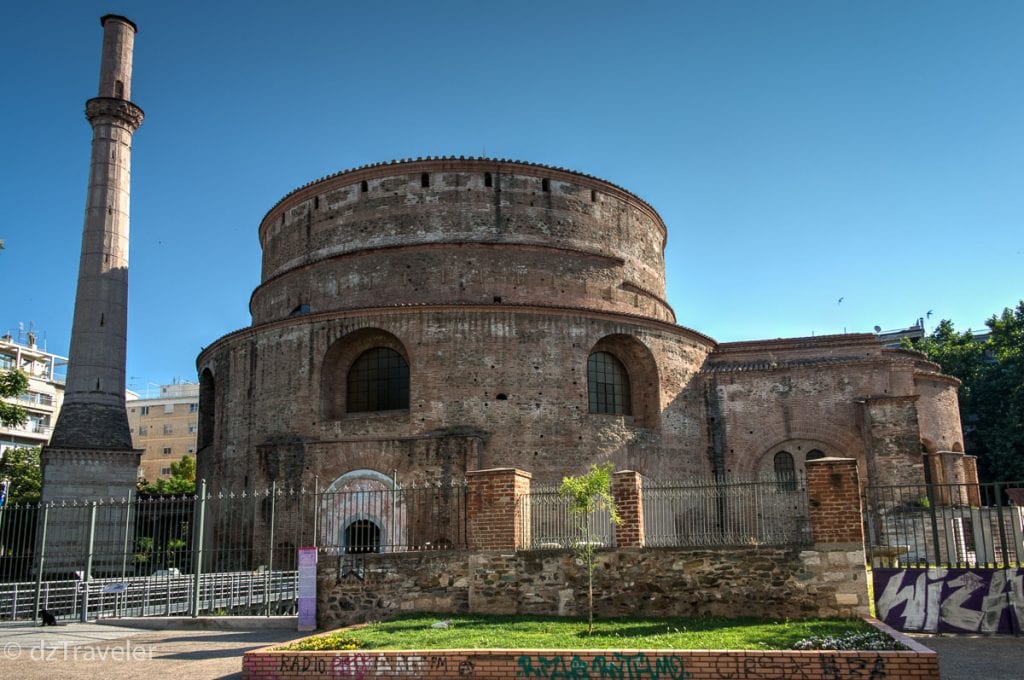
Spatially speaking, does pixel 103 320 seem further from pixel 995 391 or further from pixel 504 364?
pixel 995 391

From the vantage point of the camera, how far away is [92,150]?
25.2 metres

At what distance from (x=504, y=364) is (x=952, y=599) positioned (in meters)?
11.2

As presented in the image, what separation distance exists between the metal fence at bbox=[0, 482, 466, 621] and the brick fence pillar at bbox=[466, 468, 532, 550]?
59cm

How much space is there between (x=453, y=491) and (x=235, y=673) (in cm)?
877

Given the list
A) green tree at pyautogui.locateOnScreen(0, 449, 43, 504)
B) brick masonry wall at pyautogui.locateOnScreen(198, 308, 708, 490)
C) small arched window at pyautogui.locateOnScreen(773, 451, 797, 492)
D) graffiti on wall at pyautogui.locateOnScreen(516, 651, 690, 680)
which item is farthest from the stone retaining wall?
green tree at pyautogui.locateOnScreen(0, 449, 43, 504)

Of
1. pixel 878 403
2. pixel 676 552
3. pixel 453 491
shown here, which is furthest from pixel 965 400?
pixel 676 552

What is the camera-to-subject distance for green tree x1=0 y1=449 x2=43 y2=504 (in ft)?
79.9

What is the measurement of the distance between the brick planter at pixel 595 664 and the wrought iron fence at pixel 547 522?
3.94 meters

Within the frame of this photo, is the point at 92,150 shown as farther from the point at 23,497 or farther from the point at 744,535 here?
the point at 744,535

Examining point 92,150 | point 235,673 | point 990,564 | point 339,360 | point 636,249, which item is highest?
point 92,150

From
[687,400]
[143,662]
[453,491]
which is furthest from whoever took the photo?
[687,400]

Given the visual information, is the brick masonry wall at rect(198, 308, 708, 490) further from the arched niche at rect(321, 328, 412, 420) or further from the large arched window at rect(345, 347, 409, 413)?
the large arched window at rect(345, 347, 409, 413)

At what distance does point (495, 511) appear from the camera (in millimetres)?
12461

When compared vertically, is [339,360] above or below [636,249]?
below
